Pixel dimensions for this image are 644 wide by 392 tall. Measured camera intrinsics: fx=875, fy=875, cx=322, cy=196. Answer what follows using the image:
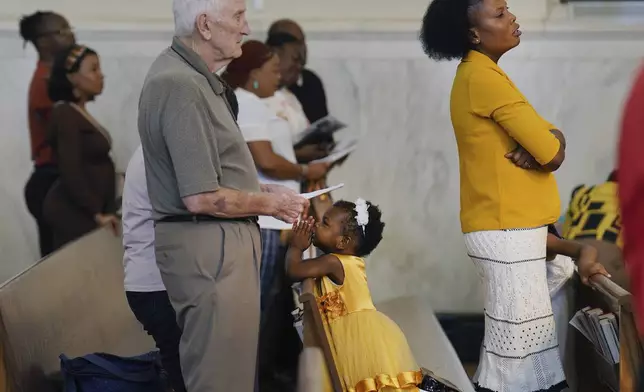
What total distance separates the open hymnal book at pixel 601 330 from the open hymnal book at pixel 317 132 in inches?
52.8

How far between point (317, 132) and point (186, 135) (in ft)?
5.50

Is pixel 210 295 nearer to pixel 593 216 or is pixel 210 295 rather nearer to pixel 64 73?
pixel 593 216

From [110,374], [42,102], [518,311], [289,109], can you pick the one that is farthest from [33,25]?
[518,311]

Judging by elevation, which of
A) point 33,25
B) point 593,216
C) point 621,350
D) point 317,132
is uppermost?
point 33,25

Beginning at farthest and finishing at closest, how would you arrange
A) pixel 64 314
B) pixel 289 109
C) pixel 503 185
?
1. pixel 289 109
2. pixel 64 314
3. pixel 503 185

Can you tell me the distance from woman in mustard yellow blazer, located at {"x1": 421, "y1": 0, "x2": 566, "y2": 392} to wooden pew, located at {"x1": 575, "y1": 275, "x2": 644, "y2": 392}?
0.18m

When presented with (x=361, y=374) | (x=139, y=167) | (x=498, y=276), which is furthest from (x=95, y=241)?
(x=498, y=276)

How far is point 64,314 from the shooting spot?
3076mm

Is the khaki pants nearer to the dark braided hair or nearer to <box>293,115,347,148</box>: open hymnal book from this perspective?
<box>293,115,347,148</box>: open hymnal book

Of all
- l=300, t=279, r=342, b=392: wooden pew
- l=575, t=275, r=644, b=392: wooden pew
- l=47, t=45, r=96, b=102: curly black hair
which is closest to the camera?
l=575, t=275, r=644, b=392: wooden pew

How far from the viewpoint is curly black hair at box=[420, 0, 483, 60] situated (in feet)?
8.73

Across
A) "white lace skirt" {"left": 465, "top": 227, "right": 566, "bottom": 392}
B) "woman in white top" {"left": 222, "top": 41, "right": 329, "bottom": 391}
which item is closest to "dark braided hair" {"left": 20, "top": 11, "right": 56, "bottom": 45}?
"woman in white top" {"left": 222, "top": 41, "right": 329, "bottom": 391}

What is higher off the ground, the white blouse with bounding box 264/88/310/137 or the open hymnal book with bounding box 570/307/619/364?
the white blouse with bounding box 264/88/310/137

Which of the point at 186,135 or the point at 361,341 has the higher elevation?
the point at 186,135
